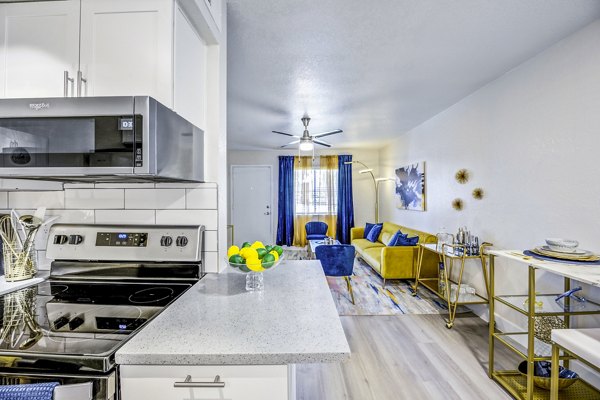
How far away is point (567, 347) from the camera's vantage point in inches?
51.5

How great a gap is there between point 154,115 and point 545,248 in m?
2.26

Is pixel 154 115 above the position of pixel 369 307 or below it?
above

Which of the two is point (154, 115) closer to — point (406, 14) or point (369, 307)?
point (406, 14)

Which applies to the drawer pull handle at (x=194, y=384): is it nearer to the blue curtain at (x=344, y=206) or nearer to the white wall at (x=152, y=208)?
the white wall at (x=152, y=208)

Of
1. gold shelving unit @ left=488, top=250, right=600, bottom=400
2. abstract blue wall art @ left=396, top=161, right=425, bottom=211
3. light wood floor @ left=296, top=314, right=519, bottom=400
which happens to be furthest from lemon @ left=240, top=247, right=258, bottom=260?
abstract blue wall art @ left=396, top=161, right=425, bottom=211

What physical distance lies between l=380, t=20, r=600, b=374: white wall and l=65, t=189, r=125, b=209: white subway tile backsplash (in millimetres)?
2812

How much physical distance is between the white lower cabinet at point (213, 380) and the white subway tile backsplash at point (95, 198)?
3.09ft

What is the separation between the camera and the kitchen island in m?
0.72

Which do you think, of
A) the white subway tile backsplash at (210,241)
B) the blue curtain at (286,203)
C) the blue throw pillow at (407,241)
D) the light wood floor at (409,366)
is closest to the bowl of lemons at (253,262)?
the white subway tile backsplash at (210,241)

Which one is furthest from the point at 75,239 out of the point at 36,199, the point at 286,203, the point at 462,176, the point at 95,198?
the point at 286,203

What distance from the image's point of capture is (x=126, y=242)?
4.37 ft

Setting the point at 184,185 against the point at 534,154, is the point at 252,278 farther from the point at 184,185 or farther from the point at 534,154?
the point at 534,154

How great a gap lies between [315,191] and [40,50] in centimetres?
573

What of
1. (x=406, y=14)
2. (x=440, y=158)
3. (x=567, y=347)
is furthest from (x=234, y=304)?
(x=440, y=158)
